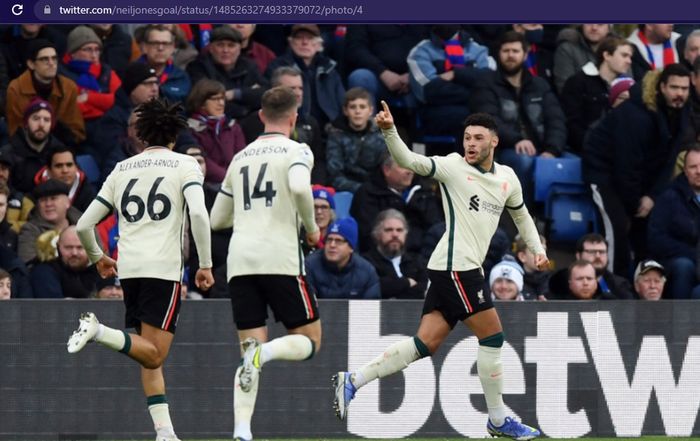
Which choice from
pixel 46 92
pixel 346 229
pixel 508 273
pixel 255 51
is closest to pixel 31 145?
pixel 46 92

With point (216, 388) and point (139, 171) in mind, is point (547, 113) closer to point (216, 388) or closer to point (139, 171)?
point (216, 388)

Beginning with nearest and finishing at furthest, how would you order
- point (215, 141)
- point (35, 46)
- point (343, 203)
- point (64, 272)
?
point (64, 272) → point (35, 46) → point (215, 141) → point (343, 203)

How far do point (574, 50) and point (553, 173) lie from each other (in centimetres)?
170

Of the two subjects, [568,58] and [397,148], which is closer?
[397,148]

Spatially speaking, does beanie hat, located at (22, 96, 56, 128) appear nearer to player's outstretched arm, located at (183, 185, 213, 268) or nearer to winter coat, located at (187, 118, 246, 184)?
winter coat, located at (187, 118, 246, 184)

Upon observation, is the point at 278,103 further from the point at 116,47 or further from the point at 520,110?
the point at 116,47

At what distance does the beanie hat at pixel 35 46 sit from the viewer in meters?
15.1

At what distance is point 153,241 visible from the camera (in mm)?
10766

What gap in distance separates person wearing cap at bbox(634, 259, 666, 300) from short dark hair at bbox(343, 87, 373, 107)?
304cm

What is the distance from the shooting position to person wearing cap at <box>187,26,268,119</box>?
15930 millimetres

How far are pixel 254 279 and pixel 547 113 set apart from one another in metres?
6.64

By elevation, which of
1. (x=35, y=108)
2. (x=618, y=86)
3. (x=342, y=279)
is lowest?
(x=342, y=279)

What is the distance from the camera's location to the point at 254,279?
34.2 feet

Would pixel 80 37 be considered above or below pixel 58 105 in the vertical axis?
above
